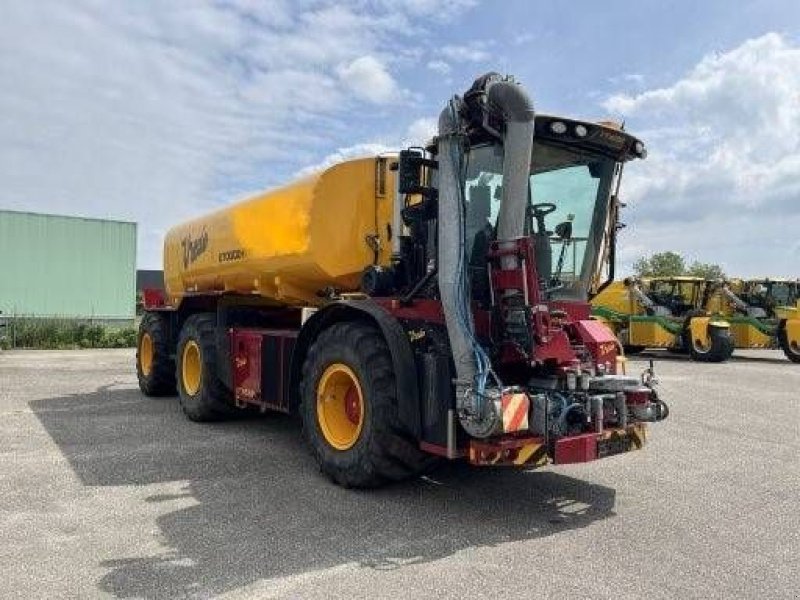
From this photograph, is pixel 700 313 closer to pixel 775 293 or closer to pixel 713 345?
pixel 713 345

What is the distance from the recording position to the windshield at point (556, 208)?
5.98 metres

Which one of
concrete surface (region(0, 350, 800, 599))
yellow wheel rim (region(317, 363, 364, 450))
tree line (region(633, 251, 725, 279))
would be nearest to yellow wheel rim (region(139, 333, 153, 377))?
concrete surface (region(0, 350, 800, 599))

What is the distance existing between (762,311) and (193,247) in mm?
18651

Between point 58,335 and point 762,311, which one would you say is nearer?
point 762,311

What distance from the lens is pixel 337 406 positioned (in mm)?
6727

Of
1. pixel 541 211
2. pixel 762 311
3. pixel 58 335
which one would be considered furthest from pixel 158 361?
pixel 762 311

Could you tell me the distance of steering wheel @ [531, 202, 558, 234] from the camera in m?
6.09

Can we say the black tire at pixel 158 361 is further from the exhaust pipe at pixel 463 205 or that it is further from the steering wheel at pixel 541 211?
the steering wheel at pixel 541 211

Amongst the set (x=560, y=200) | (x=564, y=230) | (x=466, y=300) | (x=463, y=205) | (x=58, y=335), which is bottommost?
(x=58, y=335)

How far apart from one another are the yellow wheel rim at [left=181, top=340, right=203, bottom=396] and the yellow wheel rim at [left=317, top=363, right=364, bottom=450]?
3.73 meters

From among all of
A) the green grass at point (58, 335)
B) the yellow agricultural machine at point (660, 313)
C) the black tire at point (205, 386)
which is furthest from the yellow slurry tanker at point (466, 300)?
the green grass at point (58, 335)

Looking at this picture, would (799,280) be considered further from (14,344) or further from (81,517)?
(14,344)

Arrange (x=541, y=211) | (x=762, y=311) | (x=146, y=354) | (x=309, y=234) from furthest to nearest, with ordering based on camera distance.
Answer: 1. (x=762, y=311)
2. (x=146, y=354)
3. (x=309, y=234)
4. (x=541, y=211)

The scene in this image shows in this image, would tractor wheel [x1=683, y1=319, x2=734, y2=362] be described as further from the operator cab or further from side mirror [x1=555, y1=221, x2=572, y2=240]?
side mirror [x1=555, y1=221, x2=572, y2=240]
